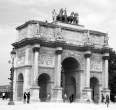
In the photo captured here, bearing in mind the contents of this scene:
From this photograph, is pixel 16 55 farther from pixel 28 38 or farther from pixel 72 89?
pixel 72 89

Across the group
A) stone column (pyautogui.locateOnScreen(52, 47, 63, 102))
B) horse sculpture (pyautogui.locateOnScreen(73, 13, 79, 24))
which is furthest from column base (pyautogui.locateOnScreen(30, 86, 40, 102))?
horse sculpture (pyautogui.locateOnScreen(73, 13, 79, 24))

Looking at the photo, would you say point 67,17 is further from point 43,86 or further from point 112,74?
point 112,74

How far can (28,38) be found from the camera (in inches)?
1439

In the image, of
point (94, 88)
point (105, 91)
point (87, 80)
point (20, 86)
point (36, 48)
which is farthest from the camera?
point (94, 88)

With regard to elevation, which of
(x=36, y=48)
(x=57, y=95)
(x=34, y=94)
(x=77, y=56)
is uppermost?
(x=36, y=48)

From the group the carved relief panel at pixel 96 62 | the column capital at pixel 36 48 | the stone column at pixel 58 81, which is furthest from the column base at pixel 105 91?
the column capital at pixel 36 48

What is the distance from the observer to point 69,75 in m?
41.7

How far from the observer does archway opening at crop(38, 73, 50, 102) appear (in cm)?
3800

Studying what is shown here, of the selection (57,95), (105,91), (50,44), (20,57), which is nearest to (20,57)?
(20,57)

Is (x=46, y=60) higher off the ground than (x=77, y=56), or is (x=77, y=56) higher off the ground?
(x=77, y=56)

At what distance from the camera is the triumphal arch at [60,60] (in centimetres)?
3666

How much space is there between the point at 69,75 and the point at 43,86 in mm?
4373

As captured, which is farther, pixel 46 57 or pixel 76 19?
pixel 76 19

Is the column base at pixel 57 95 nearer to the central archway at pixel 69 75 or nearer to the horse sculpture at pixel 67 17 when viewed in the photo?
the central archway at pixel 69 75
